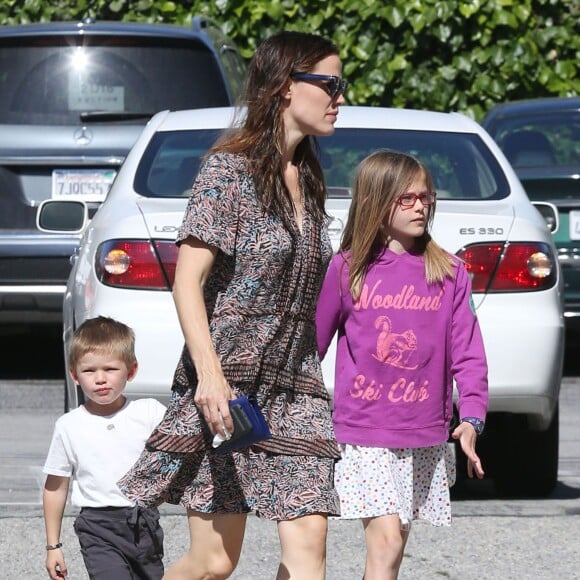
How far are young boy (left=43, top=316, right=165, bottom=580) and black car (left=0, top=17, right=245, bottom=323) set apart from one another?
15.3ft

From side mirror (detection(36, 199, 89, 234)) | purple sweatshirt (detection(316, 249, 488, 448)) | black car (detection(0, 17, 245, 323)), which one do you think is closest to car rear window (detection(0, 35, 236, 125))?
black car (detection(0, 17, 245, 323))

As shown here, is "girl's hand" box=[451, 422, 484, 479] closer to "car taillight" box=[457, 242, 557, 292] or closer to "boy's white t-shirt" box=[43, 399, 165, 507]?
"boy's white t-shirt" box=[43, 399, 165, 507]

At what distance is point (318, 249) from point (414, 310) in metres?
0.49

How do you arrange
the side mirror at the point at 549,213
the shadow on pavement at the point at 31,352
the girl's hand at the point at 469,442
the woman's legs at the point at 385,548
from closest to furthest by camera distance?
the girl's hand at the point at 469,442, the woman's legs at the point at 385,548, the side mirror at the point at 549,213, the shadow on pavement at the point at 31,352

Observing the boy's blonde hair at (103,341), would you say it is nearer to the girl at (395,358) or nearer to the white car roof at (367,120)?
the girl at (395,358)

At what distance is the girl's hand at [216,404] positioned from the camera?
3.52m

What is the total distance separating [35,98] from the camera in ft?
29.7

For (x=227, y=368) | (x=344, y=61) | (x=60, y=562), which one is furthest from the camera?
(x=344, y=61)

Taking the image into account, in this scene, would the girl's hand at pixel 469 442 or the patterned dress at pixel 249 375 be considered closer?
the patterned dress at pixel 249 375

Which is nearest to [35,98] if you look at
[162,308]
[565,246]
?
[565,246]

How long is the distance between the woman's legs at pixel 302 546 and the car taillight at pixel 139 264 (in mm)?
2022

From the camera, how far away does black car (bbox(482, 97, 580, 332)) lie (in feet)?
29.8

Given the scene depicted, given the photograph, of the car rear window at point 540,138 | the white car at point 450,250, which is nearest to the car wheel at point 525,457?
the white car at point 450,250

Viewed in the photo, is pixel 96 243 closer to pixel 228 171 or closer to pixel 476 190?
pixel 476 190
